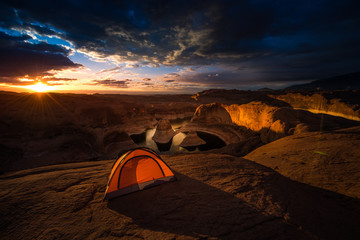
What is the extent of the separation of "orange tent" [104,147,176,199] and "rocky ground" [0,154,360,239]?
0.28 m

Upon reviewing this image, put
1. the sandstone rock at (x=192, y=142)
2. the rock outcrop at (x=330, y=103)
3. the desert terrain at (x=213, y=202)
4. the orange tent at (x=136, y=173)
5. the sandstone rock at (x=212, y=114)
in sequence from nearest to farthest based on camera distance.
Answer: the desert terrain at (x=213, y=202) → the orange tent at (x=136, y=173) → the rock outcrop at (x=330, y=103) → the sandstone rock at (x=192, y=142) → the sandstone rock at (x=212, y=114)

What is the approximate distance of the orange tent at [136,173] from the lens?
201 inches

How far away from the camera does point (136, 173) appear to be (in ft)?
18.2

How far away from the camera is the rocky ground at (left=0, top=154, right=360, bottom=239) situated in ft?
10.8

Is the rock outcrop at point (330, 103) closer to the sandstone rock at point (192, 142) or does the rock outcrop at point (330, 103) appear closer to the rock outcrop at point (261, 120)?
the rock outcrop at point (261, 120)

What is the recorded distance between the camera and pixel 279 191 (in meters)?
4.89

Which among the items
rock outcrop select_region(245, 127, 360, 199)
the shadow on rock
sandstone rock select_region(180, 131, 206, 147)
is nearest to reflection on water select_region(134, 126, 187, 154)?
sandstone rock select_region(180, 131, 206, 147)

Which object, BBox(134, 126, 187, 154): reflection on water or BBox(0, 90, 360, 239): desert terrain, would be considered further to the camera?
BBox(134, 126, 187, 154): reflection on water

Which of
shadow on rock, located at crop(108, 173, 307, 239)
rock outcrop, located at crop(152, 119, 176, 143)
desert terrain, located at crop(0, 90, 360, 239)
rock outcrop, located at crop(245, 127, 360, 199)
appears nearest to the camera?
shadow on rock, located at crop(108, 173, 307, 239)

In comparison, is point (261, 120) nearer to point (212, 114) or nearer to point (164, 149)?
point (212, 114)

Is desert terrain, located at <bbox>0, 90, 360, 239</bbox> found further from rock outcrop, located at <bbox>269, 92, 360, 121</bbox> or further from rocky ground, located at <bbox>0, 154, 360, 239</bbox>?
rock outcrop, located at <bbox>269, 92, 360, 121</bbox>

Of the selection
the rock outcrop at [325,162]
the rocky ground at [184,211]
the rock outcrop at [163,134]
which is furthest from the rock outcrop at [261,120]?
the rocky ground at [184,211]

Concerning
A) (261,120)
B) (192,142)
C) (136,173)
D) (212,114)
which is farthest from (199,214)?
(212,114)

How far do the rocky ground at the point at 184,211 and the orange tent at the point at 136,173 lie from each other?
0.93 ft
